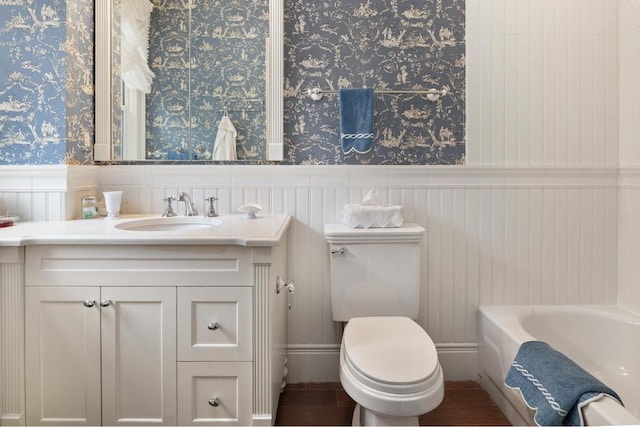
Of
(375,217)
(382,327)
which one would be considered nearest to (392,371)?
(382,327)

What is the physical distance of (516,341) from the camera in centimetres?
179

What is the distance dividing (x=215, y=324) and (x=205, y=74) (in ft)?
4.14

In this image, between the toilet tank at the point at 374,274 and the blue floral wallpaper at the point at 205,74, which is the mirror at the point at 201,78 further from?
the toilet tank at the point at 374,274

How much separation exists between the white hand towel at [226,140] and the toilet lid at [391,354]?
101cm

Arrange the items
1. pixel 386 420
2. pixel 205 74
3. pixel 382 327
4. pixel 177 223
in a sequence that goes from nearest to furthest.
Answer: pixel 386 420 → pixel 382 327 → pixel 177 223 → pixel 205 74

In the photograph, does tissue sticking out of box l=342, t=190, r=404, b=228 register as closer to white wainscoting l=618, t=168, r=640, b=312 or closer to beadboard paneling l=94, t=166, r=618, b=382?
beadboard paneling l=94, t=166, r=618, b=382

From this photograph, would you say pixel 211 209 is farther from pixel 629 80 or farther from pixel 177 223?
pixel 629 80

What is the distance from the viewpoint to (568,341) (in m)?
2.11

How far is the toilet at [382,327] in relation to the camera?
137 centimetres

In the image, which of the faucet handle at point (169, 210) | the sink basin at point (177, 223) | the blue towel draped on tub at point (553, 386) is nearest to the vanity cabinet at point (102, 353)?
the sink basin at point (177, 223)

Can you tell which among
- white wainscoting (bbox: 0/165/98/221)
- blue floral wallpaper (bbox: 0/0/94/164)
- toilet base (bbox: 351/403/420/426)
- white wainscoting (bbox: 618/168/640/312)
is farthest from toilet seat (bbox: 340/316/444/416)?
blue floral wallpaper (bbox: 0/0/94/164)

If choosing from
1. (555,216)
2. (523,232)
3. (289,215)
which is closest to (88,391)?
(289,215)

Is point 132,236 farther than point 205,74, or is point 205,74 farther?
point 205,74

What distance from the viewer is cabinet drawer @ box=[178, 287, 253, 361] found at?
1.53 meters
